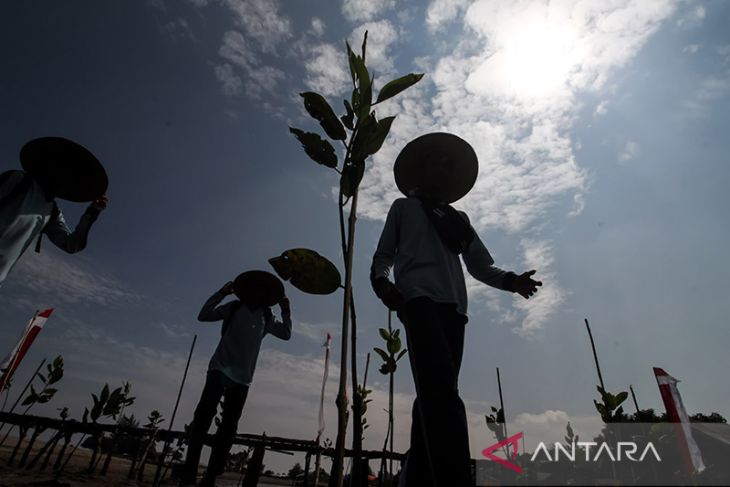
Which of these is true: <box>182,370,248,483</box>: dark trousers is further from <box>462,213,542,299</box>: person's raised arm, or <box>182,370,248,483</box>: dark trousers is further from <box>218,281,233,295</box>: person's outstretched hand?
<box>462,213,542,299</box>: person's raised arm

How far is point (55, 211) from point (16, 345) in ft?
26.9

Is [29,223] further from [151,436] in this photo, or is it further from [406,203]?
[151,436]

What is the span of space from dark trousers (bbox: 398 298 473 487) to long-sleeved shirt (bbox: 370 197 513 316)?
0.09 m

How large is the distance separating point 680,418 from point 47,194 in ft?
39.1

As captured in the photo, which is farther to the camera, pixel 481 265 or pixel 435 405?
pixel 481 265

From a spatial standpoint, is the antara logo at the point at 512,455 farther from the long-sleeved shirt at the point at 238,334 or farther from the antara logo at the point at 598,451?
the long-sleeved shirt at the point at 238,334

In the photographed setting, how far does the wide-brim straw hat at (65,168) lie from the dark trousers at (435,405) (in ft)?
9.34

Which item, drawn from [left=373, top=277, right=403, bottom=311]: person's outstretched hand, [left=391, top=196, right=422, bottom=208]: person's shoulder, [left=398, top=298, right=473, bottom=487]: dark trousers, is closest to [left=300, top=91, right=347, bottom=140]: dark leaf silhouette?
[left=391, top=196, right=422, bottom=208]: person's shoulder

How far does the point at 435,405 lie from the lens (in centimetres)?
143

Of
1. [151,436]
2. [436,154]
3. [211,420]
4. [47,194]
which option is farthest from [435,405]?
[151,436]

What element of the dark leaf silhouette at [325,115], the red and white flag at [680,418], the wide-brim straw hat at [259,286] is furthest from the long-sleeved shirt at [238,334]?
the red and white flag at [680,418]

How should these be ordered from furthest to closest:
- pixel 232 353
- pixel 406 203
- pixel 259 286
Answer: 1. pixel 259 286
2. pixel 232 353
3. pixel 406 203

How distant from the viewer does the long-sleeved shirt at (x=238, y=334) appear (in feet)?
12.2

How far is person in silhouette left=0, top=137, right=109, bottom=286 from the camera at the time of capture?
2326mm
